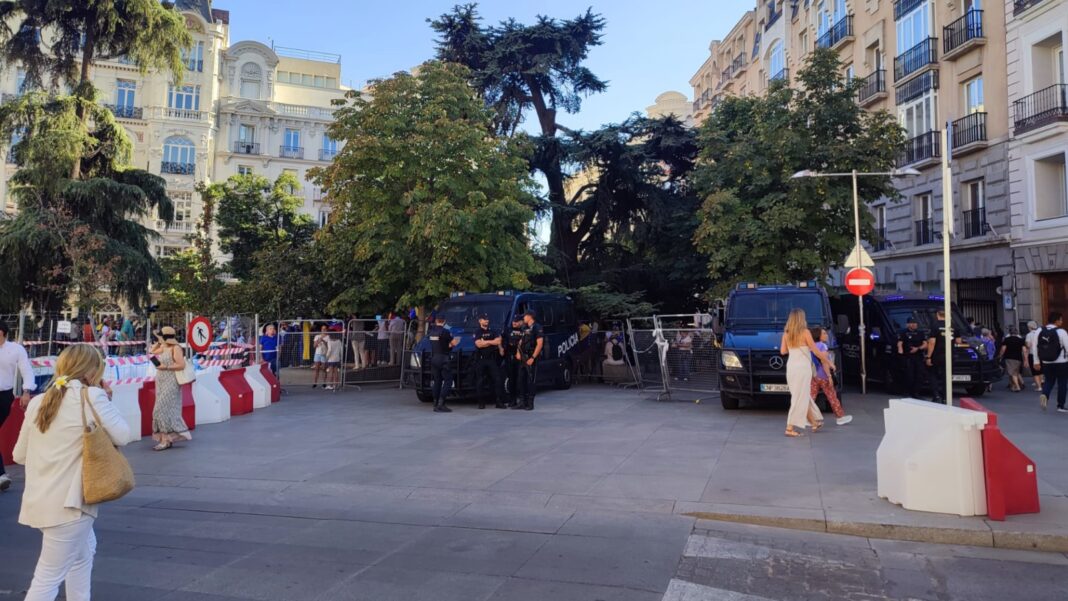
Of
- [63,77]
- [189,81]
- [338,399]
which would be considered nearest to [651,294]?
[338,399]

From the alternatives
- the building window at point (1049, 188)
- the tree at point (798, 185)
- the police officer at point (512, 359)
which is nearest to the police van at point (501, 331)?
the police officer at point (512, 359)

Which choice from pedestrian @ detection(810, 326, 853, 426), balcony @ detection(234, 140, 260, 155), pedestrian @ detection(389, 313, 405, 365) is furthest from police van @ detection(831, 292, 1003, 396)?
balcony @ detection(234, 140, 260, 155)

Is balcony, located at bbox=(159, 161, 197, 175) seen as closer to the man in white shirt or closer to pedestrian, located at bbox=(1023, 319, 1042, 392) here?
the man in white shirt

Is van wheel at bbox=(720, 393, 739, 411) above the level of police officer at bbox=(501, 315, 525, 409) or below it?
below

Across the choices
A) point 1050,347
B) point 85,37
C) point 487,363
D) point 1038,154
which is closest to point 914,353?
point 1050,347

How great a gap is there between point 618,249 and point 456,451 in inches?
704

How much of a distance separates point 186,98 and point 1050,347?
47.6 m

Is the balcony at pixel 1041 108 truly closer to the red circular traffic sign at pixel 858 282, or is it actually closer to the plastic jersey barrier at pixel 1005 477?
the red circular traffic sign at pixel 858 282

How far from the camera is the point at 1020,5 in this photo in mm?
23156

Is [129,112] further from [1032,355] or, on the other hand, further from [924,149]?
[1032,355]

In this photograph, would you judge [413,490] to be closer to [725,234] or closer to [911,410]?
[911,410]

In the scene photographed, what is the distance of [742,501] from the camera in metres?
6.93

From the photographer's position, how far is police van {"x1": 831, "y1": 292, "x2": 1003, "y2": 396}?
15.4 meters

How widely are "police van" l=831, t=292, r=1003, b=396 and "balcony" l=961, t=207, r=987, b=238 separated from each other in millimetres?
9891
